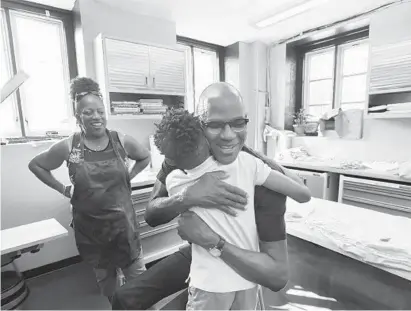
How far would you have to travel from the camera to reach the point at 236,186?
77 centimetres

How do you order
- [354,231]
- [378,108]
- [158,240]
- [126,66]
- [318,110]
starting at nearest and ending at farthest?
[354,231]
[158,240]
[126,66]
[378,108]
[318,110]

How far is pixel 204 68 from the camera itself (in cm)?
442

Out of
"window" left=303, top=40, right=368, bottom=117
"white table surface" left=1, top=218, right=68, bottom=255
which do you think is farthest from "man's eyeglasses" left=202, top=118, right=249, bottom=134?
"window" left=303, top=40, right=368, bottom=117

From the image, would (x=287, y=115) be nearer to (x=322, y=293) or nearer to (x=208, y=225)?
(x=322, y=293)

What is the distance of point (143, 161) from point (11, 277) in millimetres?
1646

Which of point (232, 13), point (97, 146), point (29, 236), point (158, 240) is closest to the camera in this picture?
point (29, 236)

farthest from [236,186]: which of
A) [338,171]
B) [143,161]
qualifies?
[338,171]

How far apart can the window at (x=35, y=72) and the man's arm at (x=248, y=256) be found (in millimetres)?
2827

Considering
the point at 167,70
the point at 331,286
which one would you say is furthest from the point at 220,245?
the point at 167,70

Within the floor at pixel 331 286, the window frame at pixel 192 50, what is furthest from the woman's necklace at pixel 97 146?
the window frame at pixel 192 50

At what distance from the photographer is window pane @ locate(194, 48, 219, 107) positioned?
4.25 meters

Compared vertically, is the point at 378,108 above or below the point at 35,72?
below

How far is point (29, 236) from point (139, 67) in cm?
205

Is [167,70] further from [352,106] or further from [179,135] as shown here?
[352,106]
